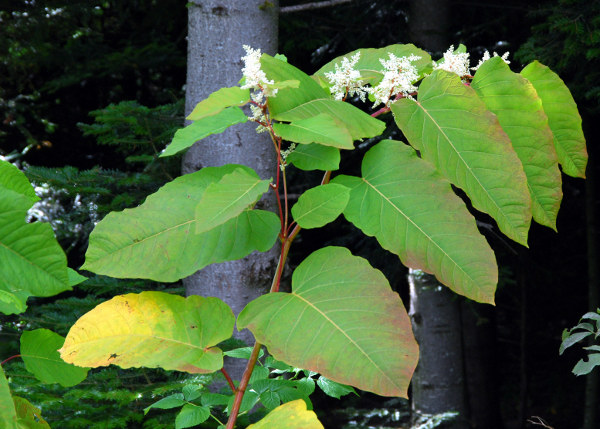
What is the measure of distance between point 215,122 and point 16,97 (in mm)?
4133

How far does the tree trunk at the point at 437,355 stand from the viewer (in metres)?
3.42

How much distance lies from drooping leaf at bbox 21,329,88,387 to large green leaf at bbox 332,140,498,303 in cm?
53

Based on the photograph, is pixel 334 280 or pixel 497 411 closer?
pixel 334 280

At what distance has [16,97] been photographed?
4.39 m

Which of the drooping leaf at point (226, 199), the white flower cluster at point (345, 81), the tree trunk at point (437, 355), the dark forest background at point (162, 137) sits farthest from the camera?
the tree trunk at point (437, 355)

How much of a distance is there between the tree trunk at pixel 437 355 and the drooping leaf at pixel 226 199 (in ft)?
9.01

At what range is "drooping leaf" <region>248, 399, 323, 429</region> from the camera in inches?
29.8

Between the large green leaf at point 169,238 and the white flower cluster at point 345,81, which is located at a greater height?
the white flower cluster at point 345,81

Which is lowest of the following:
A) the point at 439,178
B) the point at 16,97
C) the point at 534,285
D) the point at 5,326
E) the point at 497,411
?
the point at 497,411

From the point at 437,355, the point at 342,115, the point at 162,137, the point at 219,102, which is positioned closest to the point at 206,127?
the point at 219,102

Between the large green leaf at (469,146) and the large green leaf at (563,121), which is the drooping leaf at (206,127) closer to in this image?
the large green leaf at (469,146)

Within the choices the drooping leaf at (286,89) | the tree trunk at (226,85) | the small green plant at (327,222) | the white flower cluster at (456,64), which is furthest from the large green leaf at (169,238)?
the tree trunk at (226,85)

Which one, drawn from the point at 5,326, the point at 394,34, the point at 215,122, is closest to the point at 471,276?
the point at 215,122

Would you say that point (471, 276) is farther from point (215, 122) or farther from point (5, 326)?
point (5, 326)
